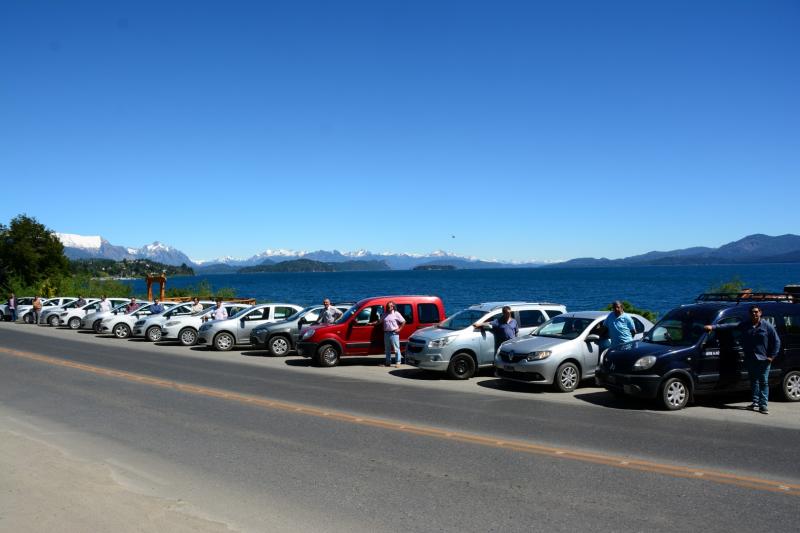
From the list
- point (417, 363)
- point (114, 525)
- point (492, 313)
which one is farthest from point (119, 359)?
point (114, 525)

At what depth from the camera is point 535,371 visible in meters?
13.5

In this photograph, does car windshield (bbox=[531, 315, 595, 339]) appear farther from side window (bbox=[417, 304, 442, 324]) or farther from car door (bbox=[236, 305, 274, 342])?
car door (bbox=[236, 305, 274, 342])

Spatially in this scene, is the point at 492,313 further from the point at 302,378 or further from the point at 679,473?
the point at 679,473

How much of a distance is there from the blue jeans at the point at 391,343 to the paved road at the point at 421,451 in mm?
3046

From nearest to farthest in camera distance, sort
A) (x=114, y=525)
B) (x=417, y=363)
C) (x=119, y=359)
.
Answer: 1. (x=114, y=525)
2. (x=417, y=363)
3. (x=119, y=359)

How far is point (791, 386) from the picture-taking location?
12.4 metres

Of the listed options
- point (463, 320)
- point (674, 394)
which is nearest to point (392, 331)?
point (463, 320)

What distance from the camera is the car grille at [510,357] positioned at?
1382cm

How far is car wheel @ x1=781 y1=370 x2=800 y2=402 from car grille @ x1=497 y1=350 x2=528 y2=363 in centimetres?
476

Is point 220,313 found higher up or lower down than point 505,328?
lower down

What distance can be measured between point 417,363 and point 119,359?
9414 millimetres

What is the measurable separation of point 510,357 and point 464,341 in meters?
1.85

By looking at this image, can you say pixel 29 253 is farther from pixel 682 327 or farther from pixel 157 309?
pixel 682 327

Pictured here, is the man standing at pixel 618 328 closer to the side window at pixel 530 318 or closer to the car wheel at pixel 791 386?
the side window at pixel 530 318
